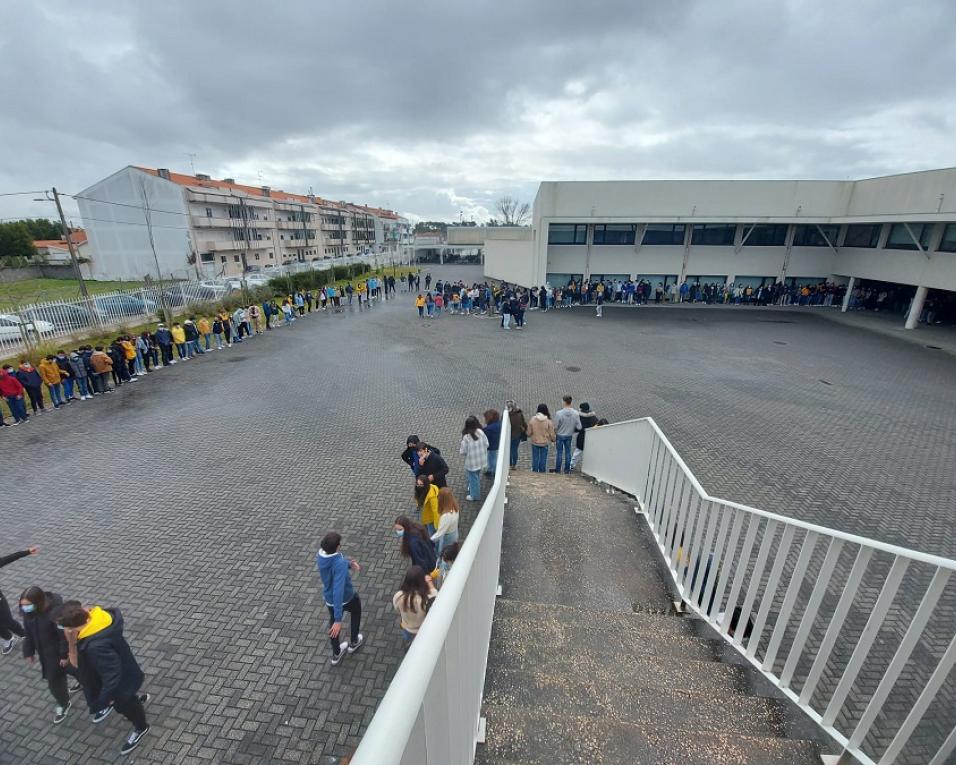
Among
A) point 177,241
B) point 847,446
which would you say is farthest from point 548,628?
point 177,241

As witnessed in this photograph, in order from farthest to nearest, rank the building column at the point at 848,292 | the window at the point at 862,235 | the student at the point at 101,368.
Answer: the building column at the point at 848,292
the window at the point at 862,235
the student at the point at 101,368

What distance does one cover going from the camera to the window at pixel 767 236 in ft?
83.3

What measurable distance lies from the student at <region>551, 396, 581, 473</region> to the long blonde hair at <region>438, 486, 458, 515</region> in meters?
3.35

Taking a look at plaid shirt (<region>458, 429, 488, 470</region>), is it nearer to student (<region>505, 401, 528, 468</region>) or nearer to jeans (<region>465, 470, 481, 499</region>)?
jeans (<region>465, 470, 481, 499</region>)

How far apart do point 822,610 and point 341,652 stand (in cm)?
504

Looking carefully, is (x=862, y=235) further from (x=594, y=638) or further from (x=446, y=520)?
(x=594, y=638)

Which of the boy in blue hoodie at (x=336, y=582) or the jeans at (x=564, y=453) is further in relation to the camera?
the jeans at (x=564, y=453)

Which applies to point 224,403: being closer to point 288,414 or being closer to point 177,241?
point 288,414

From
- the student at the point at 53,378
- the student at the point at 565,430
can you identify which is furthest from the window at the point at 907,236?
the student at the point at 53,378

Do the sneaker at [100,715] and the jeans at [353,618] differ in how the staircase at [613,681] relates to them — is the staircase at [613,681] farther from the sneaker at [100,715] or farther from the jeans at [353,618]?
the sneaker at [100,715]

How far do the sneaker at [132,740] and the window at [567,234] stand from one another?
84.9ft

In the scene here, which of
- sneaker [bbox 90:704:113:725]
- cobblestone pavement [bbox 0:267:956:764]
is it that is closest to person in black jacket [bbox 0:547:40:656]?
cobblestone pavement [bbox 0:267:956:764]

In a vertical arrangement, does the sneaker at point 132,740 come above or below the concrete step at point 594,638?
below

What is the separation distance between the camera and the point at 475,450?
688 centimetres
